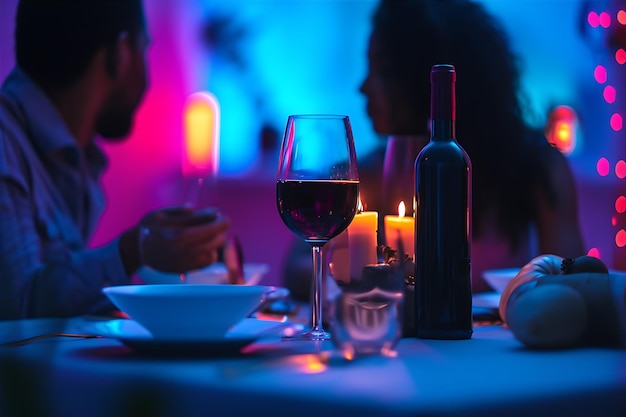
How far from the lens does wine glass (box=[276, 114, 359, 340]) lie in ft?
2.80

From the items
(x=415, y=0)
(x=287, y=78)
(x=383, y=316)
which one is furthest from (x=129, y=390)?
(x=287, y=78)

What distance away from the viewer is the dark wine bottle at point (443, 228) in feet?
2.66

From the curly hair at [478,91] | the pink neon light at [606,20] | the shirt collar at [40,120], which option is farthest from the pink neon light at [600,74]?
the shirt collar at [40,120]

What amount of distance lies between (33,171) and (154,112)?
193cm

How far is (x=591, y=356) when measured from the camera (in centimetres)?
67

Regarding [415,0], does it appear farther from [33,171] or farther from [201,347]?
[201,347]

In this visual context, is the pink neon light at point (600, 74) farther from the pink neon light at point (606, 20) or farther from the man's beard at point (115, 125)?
the man's beard at point (115, 125)

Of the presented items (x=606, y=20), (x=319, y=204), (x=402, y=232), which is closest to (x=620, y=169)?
(x=606, y=20)

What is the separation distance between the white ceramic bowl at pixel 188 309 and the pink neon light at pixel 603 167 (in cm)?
384

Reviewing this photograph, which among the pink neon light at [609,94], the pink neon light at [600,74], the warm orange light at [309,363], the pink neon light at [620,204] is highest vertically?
the pink neon light at [600,74]

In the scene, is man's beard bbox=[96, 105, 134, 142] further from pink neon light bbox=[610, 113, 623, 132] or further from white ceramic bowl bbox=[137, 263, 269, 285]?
pink neon light bbox=[610, 113, 623, 132]

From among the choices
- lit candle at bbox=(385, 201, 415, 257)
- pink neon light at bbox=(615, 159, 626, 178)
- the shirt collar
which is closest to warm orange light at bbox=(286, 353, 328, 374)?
lit candle at bbox=(385, 201, 415, 257)

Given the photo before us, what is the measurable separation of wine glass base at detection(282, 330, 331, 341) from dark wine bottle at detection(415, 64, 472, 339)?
102 mm

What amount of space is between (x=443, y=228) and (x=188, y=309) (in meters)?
0.29
